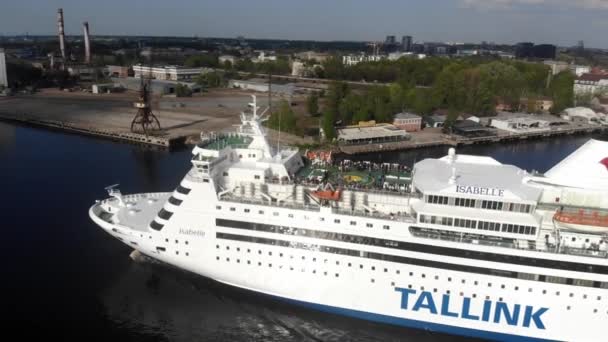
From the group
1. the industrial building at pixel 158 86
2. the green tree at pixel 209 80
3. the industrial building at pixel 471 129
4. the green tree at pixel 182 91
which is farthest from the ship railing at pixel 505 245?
the green tree at pixel 209 80

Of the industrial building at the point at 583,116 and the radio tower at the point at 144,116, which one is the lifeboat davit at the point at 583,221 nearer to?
the radio tower at the point at 144,116

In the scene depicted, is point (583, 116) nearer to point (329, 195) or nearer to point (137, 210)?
point (329, 195)

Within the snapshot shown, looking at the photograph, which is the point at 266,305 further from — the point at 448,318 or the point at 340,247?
the point at 448,318

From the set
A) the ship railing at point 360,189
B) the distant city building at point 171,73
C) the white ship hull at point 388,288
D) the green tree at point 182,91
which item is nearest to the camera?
the white ship hull at point 388,288

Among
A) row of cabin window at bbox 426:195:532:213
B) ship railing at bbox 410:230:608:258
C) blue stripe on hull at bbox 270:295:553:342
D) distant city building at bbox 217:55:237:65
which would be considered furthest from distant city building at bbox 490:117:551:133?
distant city building at bbox 217:55:237:65

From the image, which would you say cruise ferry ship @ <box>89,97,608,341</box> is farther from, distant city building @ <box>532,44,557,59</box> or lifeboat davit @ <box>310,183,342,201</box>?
distant city building @ <box>532,44,557,59</box>

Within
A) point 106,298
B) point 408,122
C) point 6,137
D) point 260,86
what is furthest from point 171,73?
point 106,298
